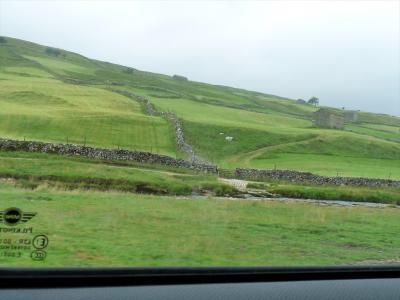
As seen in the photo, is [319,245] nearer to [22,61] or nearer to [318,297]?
[318,297]

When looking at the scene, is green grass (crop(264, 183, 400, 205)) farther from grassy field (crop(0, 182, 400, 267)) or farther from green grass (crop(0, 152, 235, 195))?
grassy field (crop(0, 182, 400, 267))

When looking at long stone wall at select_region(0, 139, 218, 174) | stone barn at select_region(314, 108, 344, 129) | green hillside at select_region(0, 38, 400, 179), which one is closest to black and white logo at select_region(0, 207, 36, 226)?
long stone wall at select_region(0, 139, 218, 174)

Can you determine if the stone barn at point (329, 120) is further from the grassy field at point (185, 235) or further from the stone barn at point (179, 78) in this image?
the stone barn at point (179, 78)

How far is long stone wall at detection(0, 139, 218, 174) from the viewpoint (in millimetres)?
23750

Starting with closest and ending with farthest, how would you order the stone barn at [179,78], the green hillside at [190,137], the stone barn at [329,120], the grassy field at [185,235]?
the grassy field at [185,235] < the green hillside at [190,137] < the stone barn at [329,120] < the stone barn at [179,78]

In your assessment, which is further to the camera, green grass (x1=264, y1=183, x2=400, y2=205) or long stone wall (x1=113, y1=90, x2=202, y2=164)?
long stone wall (x1=113, y1=90, x2=202, y2=164)

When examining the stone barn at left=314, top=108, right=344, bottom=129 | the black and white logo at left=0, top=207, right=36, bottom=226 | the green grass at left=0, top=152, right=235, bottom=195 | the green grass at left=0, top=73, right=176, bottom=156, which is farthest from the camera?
the stone barn at left=314, top=108, right=344, bottom=129

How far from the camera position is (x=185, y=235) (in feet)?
27.6

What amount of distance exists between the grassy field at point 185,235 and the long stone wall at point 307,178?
59.9ft

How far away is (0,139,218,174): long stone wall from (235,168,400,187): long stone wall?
239 centimetres

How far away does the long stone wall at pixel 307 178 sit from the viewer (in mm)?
30922

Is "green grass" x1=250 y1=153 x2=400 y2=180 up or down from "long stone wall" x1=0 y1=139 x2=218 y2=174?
up

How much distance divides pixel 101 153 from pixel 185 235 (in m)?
19.8

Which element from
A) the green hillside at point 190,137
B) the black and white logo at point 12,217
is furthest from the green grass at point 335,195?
the black and white logo at point 12,217
